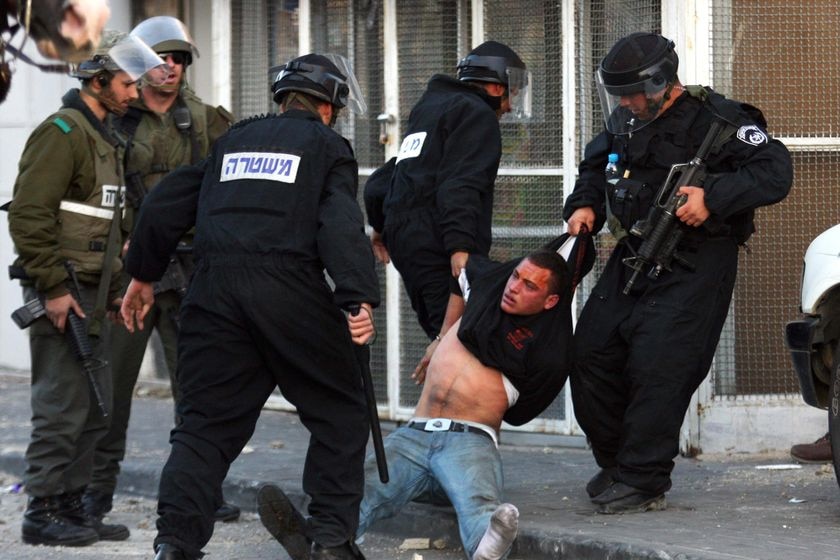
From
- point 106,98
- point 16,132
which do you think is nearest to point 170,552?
point 106,98

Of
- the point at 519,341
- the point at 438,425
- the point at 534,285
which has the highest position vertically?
the point at 534,285

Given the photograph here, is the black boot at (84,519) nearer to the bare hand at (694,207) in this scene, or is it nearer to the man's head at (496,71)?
the man's head at (496,71)

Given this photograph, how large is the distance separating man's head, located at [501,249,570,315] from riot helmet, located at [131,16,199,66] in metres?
1.94

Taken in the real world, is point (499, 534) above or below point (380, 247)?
below

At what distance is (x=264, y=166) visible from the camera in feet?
17.3

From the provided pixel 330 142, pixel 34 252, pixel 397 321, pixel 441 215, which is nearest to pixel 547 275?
pixel 441 215

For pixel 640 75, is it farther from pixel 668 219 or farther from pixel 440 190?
pixel 440 190

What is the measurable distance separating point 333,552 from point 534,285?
1.29 metres

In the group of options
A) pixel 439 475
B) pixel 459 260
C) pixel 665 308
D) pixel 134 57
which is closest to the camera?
pixel 134 57

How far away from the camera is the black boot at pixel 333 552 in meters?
5.25

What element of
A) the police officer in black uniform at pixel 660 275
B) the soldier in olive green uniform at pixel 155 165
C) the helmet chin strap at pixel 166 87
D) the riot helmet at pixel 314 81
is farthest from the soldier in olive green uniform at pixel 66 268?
the police officer in black uniform at pixel 660 275

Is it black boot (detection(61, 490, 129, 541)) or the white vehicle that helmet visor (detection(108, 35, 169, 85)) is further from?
the white vehicle

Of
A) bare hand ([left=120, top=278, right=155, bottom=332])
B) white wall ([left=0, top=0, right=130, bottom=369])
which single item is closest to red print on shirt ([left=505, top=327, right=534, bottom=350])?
bare hand ([left=120, top=278, right=155, bottom=332])

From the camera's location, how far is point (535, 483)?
6.80 meters
